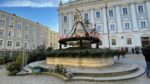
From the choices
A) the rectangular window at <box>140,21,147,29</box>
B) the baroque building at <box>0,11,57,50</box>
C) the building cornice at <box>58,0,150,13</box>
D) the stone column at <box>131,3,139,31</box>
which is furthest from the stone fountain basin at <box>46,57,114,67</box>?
the building cornice at <box>58,0,150,13</box>

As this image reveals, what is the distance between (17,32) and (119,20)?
94.5 feet

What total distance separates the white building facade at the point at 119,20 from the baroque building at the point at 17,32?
561 inches

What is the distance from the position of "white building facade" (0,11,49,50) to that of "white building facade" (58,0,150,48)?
46.7 feet

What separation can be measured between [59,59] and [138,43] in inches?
900

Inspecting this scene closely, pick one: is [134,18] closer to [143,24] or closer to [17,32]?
[143,24]

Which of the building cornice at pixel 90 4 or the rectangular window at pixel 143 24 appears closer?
the rectangular window at pixel 143 24

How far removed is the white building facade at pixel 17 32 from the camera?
3127 centimetres

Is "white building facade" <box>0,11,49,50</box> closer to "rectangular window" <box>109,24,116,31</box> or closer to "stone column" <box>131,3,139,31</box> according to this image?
"rectangular window" <box>109,24,116,31</box>

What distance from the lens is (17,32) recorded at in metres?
34.9

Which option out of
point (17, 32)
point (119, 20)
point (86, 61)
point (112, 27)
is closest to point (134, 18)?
point (119, 20)

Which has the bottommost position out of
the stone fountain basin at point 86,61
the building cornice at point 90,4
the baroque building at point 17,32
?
the stone fountain basin at point 86,61

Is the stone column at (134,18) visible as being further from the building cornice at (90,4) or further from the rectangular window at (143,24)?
the building cornice at (90,4)

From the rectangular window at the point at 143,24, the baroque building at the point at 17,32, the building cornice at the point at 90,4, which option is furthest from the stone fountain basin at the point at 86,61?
the building cornice at the point at 90,4

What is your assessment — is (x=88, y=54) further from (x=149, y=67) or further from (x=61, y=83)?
(x=149, y=67)
